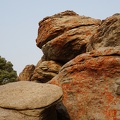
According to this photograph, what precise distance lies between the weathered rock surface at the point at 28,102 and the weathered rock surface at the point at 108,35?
6103 mm

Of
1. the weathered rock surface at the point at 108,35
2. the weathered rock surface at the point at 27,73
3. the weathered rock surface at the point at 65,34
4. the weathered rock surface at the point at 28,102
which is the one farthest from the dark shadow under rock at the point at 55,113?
the weathered rock surface at the point at 27,73

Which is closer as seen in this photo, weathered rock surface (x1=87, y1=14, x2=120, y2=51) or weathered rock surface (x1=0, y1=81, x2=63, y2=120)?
weathered rock surface (x1=0, y1=81, x2=63, y2=120)

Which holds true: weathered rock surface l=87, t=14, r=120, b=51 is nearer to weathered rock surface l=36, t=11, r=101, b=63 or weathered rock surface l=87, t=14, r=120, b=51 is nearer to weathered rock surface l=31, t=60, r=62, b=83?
weathered rock surface l=36, t=11, r=101, b=63

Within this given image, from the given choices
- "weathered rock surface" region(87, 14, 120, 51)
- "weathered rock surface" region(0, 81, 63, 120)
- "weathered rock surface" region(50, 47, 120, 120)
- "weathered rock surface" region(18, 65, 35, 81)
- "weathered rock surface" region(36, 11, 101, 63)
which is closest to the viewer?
"weathered rock surface" region(0, 81, 63, 120)

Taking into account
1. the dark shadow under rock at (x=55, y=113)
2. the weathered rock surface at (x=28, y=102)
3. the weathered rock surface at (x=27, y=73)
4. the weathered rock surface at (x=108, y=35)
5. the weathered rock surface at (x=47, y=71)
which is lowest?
the weathered rock surface at (x=27, y=73)

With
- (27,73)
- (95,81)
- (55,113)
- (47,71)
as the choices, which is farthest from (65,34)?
(55,113)

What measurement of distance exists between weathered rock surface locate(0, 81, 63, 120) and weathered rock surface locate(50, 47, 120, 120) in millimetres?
1460

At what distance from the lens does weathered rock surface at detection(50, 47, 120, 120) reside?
10.7 m

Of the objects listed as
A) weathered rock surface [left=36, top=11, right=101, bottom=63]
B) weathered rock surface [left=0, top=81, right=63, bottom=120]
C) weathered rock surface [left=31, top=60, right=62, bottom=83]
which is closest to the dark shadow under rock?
weathered rock surface [left=0, top=81, right=63, bottom=120]

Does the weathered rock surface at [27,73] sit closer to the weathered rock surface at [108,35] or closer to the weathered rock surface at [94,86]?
the weathered rock surface at [108,35]

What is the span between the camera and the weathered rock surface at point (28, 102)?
946 cm

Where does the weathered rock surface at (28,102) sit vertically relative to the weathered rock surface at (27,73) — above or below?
above

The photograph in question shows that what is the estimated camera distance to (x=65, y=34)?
69.0ft

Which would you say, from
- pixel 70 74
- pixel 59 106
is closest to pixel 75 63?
pixel 70 74
